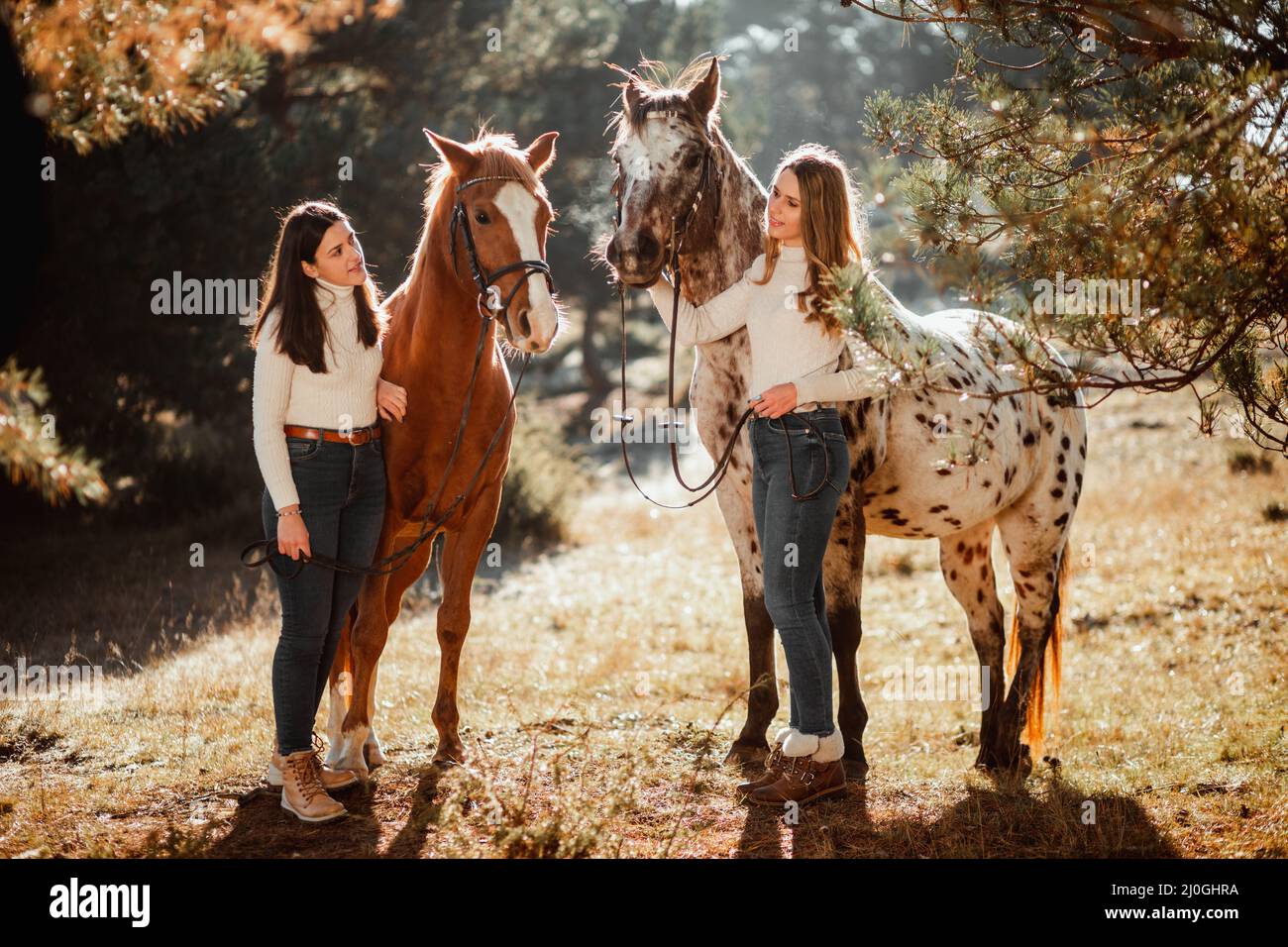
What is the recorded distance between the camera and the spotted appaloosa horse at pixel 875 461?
396 cm

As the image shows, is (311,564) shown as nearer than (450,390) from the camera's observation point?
Yes

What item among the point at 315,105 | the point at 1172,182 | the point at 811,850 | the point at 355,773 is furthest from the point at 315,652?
the point at 315,105

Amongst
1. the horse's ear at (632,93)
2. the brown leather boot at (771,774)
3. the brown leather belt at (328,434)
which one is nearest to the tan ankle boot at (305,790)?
the brown leather belt at (328,434)

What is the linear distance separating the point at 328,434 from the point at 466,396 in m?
0.71

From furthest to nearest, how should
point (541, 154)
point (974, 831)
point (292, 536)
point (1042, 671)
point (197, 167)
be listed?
point (197, 167)
point (1042, 671)
point (541, 154)
point (974, 831)
point (292, 536)

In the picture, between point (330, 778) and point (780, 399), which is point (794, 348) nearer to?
point (780, 399)

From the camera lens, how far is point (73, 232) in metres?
8.91

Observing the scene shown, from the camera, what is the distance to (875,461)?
4254mm

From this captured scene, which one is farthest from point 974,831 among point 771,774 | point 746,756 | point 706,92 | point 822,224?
point 706,92

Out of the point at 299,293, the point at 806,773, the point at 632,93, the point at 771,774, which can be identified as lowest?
the point at 771,774

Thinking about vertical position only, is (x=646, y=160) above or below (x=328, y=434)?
above

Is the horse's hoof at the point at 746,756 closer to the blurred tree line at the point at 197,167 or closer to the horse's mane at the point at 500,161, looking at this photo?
the blurred tree line at the point at 197,167

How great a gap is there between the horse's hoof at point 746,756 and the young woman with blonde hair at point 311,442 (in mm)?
1651
